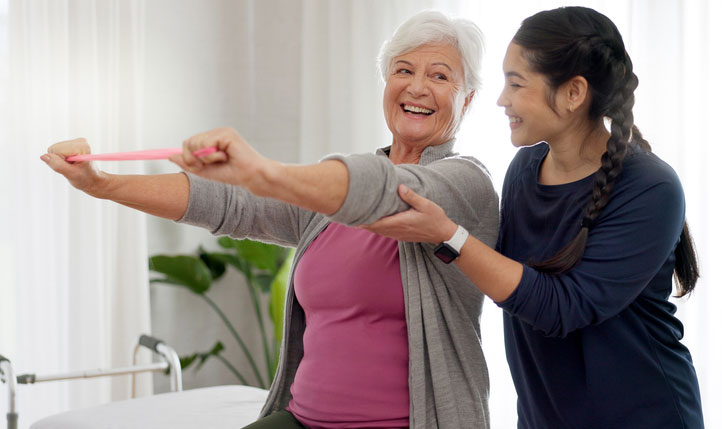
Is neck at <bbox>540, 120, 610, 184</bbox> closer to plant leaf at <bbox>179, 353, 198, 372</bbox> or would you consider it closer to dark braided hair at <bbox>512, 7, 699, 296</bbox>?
dark braided hair at <bbox>512, 7, 699, 296</bbox>

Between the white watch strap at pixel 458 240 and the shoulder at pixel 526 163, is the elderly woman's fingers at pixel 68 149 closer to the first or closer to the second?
the white watch strap at pixel 458 240

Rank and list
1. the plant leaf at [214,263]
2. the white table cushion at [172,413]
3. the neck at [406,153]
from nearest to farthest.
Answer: the neck at [406,153] < the white table cushion at [172,413] < the plant leaf at [214,263]

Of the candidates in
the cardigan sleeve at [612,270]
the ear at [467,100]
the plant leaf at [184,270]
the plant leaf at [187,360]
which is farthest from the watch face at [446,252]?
the plant leaf at [187,360]

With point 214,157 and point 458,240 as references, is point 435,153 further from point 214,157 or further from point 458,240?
point 214,157

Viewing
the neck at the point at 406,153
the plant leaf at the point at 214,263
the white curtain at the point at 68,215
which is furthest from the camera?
the plant leaf at the point at 214,263

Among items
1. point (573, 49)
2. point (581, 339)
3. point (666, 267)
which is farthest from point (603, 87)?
point (581, 339)

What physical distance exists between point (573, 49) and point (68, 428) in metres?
1.68

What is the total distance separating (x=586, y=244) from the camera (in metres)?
1.25

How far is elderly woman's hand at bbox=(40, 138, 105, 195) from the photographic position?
53.0 inches

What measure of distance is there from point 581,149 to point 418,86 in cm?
37

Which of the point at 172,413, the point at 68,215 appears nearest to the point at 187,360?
the point at 68,215

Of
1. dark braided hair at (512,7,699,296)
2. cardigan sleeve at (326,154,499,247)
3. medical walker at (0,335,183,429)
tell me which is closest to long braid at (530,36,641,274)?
dark braided hair at (512,7,699,296)

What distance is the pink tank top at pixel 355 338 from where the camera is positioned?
1.34 metres

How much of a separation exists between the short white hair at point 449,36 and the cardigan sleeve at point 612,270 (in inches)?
18.6
